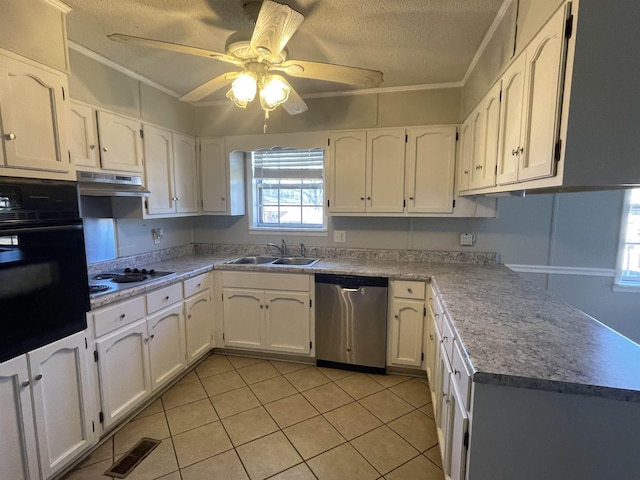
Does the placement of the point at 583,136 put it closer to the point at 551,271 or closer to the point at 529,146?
the point at 529,146

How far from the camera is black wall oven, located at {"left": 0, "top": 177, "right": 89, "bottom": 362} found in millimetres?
1420

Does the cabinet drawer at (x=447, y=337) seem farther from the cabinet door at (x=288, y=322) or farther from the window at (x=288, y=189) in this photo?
the window at (x=288, y=189)

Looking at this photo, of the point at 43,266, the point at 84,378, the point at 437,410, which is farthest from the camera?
the point at 437,410

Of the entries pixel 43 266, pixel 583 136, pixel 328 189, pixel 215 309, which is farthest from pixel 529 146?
pixel 215 309

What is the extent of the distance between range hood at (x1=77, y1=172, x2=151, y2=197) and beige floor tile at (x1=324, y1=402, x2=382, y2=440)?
205 centimetres

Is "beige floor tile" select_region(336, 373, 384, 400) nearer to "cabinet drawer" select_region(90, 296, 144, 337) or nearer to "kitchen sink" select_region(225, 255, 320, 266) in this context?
"kitchen sink" select_region(225, 255, 320, 266)

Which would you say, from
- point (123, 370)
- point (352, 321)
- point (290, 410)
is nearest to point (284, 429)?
point (290, 410)

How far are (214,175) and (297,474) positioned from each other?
2.66 m

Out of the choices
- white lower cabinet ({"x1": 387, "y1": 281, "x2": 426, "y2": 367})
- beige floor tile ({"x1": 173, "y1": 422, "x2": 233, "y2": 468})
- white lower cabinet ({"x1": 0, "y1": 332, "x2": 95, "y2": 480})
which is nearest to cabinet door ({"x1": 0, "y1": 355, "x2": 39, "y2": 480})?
white lower cabinet ({"x1": 0, "y1": 332, "x2": 95, "y2": 480})

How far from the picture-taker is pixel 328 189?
3.05 m

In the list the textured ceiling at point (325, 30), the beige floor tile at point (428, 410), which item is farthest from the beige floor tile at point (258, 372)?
the textured ceiling at point (325, 30)

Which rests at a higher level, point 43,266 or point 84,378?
point 43,266

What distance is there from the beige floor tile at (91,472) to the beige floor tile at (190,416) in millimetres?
376

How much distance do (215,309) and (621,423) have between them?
2809 mm
